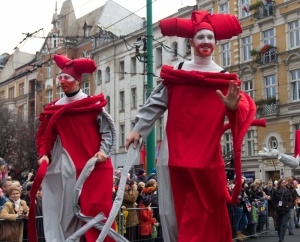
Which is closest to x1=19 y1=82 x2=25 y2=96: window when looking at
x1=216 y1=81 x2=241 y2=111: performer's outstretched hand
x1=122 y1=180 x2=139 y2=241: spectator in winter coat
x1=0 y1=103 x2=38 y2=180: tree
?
x1=0 y1=103 x2=38 y2=180: tree

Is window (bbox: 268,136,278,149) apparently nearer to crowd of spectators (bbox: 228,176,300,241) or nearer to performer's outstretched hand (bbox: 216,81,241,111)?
crowd of spectators (bbox: 228,176,300,241)

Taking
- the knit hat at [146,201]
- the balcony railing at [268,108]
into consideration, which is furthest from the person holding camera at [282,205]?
the balcony railing at [268,108]

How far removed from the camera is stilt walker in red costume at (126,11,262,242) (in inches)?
181

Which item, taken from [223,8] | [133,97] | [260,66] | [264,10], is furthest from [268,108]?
[133,97]

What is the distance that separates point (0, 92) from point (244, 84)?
35.6 m

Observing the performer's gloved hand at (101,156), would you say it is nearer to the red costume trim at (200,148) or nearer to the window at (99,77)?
the red costume trim at (200,148)

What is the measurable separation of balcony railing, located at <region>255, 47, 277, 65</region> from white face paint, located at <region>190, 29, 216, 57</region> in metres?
28.0

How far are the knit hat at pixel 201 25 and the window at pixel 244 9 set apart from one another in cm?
2950

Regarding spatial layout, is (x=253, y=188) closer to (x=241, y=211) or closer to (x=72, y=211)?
(x=241, y=211)

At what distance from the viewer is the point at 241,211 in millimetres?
13031

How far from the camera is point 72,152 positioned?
6145 mm

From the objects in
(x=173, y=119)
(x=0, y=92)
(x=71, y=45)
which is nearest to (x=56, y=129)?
(x=173, y=119)

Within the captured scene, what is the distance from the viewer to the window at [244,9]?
33.7 metres

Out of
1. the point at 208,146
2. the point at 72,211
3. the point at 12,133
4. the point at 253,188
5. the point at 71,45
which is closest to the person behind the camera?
the point at 208,146
